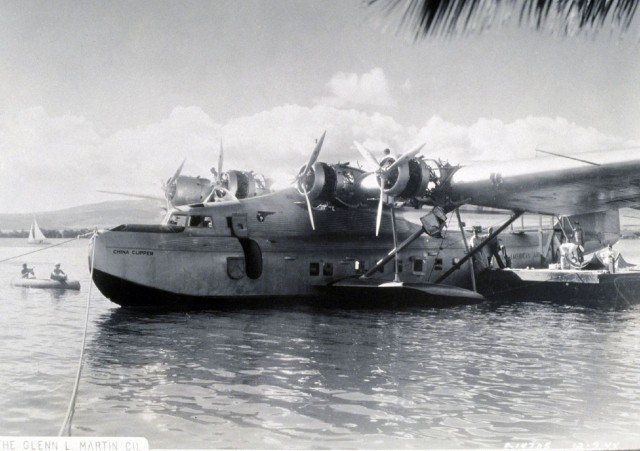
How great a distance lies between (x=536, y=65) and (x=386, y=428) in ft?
15.3

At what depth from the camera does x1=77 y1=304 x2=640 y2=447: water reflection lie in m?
4.84

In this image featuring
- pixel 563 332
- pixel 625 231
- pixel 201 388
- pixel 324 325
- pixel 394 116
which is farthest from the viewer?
pixel 625 231

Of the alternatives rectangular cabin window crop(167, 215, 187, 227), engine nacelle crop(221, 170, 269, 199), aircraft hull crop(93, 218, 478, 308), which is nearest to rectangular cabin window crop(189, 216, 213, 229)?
rectangular cabin window crop(167, 215, 187, 227)

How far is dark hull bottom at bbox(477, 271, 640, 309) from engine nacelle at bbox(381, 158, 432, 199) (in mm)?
4765

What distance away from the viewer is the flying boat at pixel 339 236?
11.9 m

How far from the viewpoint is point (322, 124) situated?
938cm

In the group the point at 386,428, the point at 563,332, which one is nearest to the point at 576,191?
the point at 563,332

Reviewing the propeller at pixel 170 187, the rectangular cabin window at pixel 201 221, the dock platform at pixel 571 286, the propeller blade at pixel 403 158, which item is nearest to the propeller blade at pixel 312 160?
the propeller blade at pixel 403 158

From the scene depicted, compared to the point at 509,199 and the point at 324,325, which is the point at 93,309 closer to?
the point at 324,325

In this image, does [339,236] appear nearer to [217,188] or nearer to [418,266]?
[418,266]

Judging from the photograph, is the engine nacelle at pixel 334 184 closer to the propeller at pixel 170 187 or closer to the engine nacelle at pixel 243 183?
the engine nacelle at pixel 243 183

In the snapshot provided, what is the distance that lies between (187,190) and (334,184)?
4933 millimetres

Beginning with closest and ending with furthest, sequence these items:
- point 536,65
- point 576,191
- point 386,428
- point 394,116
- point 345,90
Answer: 1. point 386,428
2. point 536,65
3. point 345,90
4. point 394,116
5. point 576,191

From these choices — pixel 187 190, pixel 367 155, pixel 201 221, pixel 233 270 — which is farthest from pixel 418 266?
pixel 187 190
